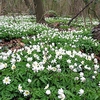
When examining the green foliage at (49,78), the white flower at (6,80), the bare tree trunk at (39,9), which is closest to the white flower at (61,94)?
the green foliage at (49,78)

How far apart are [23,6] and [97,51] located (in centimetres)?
1521

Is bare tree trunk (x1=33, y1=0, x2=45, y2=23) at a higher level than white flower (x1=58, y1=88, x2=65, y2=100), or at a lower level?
lower

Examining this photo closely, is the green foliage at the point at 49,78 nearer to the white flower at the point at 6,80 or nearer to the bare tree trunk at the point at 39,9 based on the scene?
the white flower at the point at 6,80

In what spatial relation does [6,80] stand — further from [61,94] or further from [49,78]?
[61,94]

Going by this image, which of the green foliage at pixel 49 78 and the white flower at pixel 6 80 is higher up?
the white flower at pixel 6 80

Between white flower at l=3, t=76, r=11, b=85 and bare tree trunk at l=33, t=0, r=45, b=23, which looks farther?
bare tree trunk at l=33, t=0, r=45, b=23

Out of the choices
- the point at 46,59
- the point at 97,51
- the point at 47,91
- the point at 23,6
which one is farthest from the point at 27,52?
the point at 23,6

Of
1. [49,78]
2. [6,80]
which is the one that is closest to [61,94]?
[49,78]

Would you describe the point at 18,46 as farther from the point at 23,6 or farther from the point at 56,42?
the point at 23,6

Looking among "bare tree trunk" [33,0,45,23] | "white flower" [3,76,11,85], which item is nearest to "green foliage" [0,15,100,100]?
"white flower" [3,76,11,85]

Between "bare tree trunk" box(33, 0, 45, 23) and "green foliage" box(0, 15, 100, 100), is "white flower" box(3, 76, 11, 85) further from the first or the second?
"bare tree trunk" box(33, 0, 45, 23)

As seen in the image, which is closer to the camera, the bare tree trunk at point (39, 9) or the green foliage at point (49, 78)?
the green foliage at point (49, 78)

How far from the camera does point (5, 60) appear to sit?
4.02m

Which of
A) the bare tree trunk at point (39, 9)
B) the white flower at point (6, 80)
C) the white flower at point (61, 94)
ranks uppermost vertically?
the white flower at point (6, 80)
